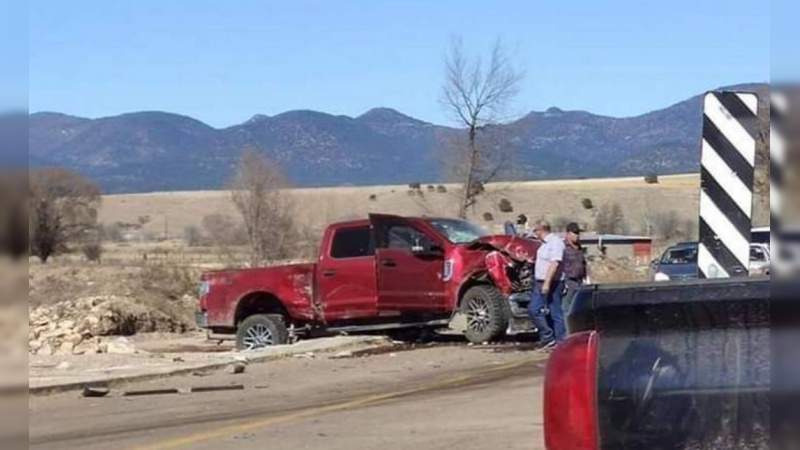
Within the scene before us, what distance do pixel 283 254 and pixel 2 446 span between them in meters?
47.6

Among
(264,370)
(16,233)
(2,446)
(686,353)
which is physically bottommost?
(264,370)

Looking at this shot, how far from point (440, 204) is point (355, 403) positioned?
7656cm

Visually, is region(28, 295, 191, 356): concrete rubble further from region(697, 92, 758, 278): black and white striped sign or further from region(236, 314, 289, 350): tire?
region(697, 92, 758, 278): black and white striped sign

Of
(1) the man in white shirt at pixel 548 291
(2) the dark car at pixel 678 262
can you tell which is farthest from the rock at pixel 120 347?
(2) the dark car at pixel 678 262

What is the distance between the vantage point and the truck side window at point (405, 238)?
20391 mm

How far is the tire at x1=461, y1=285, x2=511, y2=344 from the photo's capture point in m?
20.0

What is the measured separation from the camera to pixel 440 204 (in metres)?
90.4

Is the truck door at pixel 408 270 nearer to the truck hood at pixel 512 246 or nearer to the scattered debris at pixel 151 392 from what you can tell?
the truck hood at pixel 512 246

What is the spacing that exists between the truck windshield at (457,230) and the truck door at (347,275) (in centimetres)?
119

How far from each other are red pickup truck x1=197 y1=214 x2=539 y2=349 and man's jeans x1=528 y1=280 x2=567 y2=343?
76 centimetres

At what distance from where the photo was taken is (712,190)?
7250 millimetres

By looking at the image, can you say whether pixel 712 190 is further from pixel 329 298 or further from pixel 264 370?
pixel 329 298

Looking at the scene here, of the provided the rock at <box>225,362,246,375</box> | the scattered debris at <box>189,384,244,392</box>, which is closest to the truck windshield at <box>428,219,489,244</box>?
the rock at <box>225,362,246,375</box>

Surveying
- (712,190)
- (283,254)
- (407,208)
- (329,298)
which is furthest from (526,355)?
(407,208)
